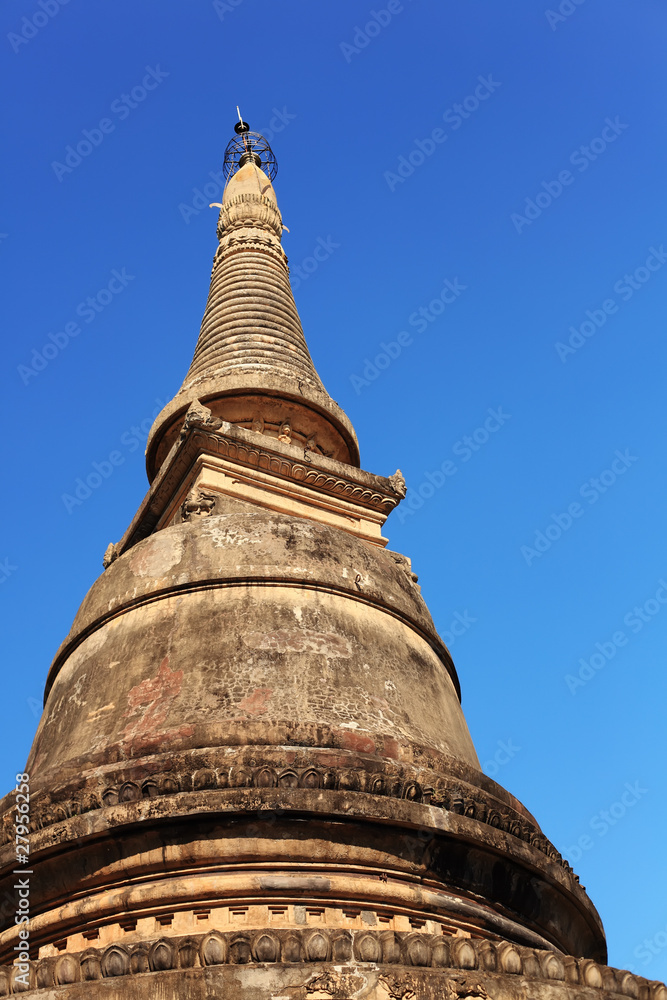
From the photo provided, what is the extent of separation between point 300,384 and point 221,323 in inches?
104

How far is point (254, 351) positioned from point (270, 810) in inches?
395

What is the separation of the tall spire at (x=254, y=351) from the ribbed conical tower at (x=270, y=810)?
3435mm

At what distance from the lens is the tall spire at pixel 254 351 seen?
16.6 metres

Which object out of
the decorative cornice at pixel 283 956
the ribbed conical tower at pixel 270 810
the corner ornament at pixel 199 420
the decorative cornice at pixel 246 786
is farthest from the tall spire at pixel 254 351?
the decorative cornice at pixel 283 956

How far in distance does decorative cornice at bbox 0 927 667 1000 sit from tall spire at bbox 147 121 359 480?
956cm

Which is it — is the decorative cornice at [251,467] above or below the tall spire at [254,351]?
below

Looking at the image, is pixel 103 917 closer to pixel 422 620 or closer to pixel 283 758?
pixel 283 758

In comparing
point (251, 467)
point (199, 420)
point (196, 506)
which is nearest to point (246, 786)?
point (196, 506)

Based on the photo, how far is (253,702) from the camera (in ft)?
34.1

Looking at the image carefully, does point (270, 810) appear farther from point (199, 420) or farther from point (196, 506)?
point (199, 420)

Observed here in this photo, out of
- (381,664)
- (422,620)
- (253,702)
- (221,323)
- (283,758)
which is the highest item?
(221,323)

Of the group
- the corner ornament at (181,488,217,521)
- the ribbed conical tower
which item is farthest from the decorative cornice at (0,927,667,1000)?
the corner ornament at (181,488,217,521)

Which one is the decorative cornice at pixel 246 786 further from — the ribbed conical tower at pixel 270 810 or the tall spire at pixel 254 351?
the tall spire at pixel 254 351

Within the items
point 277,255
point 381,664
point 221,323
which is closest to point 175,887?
point 381,664
